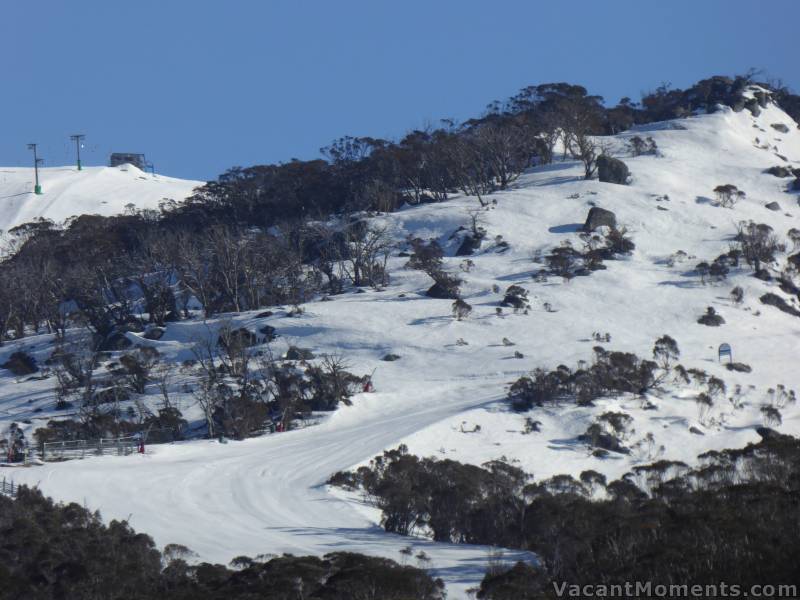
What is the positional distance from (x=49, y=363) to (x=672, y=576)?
59.1 metres

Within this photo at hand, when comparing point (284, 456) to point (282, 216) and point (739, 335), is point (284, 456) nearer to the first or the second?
point (739, 335)

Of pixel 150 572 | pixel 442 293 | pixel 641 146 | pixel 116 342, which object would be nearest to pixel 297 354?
pixel 442 293

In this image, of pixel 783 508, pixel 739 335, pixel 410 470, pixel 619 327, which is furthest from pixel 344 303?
pixel 783 508

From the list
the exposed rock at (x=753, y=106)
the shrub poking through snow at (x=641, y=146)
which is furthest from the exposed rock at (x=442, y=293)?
the exposed rock at (x=753, y=106)

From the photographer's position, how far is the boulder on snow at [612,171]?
96188 mm

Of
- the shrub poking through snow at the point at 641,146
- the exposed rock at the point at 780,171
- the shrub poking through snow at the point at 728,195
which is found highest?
the shrub poking through snow at the point at 641,146

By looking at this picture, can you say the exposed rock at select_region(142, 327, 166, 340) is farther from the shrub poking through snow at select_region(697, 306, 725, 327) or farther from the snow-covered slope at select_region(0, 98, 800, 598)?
the shrub poking through snow at select_region(697, 306, 725, 327)

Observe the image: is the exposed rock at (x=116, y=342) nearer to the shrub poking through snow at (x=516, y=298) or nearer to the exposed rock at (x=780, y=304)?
the shrub poking through snow at (x=516, y=298)

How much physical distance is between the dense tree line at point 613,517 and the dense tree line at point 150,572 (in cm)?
208

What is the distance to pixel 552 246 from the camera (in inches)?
3285

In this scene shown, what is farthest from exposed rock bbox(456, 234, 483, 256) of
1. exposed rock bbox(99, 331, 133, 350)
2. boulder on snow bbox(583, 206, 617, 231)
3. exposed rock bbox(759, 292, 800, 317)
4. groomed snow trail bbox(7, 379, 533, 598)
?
groomed snow trail bbox(7, 379, 533, 598)

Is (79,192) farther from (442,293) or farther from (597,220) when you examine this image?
(442,293)

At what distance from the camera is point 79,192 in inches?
5561

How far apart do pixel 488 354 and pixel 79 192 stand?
298 ft
